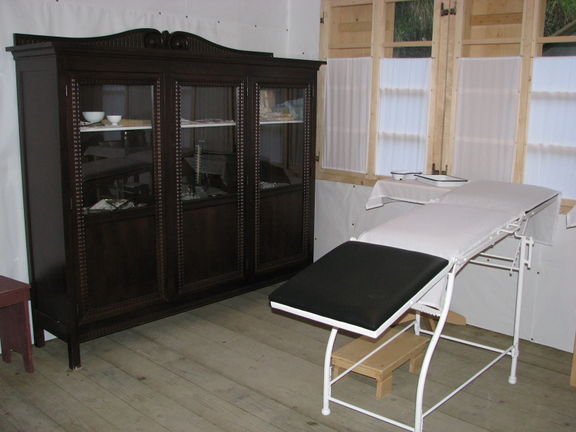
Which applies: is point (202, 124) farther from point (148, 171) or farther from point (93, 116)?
point (93, 116)

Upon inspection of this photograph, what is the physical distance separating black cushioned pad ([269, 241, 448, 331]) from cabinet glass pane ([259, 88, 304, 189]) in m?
1.86

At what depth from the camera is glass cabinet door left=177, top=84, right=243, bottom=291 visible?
3979 millimetres

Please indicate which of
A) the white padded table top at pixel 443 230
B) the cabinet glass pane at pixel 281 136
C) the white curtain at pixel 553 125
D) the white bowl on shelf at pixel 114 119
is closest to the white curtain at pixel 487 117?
the white curtain at pixel 553 125

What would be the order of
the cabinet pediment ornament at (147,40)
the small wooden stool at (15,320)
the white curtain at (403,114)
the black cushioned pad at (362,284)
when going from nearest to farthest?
the black cushioned pad at (362,284) < the small wooden stool at (15,320) < the cabinet pediment ornament at (147,40) < the white curtain at (403,114)

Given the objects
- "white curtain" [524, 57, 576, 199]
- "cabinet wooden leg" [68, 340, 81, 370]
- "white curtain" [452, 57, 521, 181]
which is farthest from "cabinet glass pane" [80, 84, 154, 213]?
"white curtain" [524, 57, 576, 199]

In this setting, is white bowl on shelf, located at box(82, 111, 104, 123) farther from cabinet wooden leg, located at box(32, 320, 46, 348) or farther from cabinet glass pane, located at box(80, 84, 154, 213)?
cabinet wooden leg, located at box(32, 320, 46, 348)

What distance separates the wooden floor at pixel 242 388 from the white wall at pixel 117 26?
0.79 metres

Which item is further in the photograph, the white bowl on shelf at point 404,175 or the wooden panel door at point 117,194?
the white bowl on shelf at point 404,175

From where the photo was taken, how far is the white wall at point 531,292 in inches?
150

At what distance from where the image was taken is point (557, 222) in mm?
3736

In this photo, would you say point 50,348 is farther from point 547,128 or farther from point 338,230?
point 547,128

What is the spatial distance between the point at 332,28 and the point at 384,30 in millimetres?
495

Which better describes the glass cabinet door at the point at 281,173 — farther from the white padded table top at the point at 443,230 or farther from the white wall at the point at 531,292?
the white padded table top at the point at 443,230

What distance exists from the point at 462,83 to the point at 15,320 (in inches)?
119
